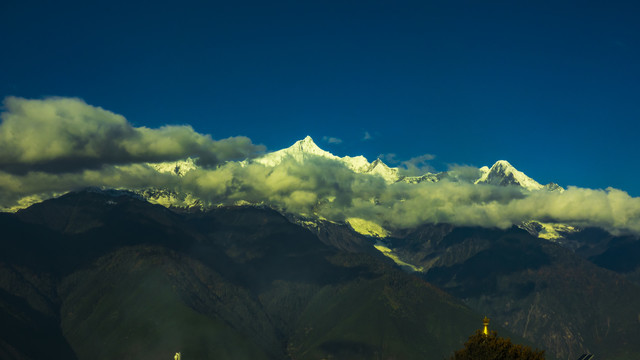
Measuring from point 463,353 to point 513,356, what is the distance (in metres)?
12.9

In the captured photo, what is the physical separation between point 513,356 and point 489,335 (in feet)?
28.5

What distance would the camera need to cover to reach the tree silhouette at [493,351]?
143 m

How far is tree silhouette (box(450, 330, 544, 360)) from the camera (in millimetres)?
143250

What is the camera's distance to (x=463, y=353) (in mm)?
152125

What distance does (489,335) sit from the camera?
151 meters

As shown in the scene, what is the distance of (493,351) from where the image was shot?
14500cm

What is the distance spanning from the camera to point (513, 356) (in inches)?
5635

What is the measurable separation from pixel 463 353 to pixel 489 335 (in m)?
7.52
